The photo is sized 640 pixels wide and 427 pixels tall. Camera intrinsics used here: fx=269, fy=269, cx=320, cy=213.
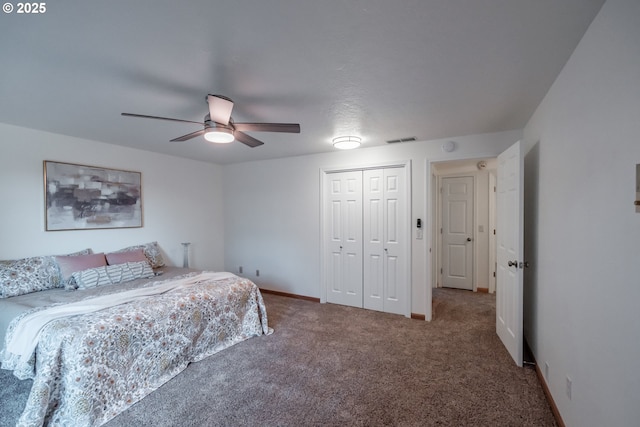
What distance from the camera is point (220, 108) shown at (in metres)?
1.97

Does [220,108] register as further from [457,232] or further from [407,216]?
[457,232]

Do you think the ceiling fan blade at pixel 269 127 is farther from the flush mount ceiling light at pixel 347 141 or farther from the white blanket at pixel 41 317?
the white blanket at pixel 41 317

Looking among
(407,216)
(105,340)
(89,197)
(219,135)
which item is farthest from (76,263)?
(407,216)

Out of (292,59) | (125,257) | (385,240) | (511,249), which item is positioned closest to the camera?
(292,59)

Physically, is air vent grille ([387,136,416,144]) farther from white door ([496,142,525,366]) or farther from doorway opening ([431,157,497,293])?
doorway opening ([431,157,497,293])

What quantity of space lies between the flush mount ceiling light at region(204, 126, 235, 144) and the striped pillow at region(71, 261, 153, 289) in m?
2.09

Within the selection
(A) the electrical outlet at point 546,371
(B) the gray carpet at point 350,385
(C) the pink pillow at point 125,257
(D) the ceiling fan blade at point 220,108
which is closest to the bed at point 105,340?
(B) the gray carpet at point 350,385

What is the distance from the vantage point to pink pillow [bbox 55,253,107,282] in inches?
114

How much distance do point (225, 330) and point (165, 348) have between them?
63 cm

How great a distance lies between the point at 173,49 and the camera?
1.55 meters

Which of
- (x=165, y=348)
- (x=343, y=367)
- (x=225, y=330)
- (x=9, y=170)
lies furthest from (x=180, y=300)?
(x=9, y=170)

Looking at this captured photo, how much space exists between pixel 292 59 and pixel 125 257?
3241 mm

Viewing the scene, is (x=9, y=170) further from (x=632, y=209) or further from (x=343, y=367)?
(x=632, y=209)

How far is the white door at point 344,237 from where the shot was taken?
4012mm
